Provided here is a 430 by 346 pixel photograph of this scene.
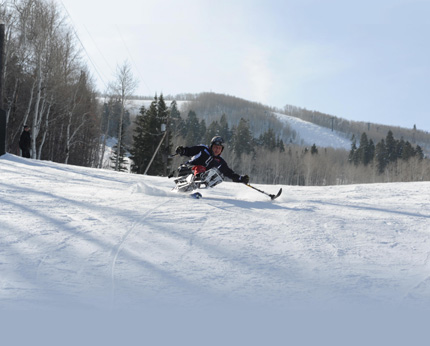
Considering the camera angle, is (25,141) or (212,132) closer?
(25,141)

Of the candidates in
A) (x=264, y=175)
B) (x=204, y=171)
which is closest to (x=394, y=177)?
(x=264, y=175)

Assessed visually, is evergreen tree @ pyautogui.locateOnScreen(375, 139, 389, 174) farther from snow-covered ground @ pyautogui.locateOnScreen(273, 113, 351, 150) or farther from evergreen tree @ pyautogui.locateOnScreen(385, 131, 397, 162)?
snow-covered ground @ pyautogui.locateOnScreen(273, 113, 351, 150)

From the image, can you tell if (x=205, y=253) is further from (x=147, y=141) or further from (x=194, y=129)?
(x=194, y=129)

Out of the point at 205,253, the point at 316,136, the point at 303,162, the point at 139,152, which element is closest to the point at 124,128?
the point at 139,152

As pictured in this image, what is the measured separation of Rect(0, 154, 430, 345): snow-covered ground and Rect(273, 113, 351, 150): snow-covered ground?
148m

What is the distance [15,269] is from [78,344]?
1.26 meters

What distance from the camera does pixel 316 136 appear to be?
165m

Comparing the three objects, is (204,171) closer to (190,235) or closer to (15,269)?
(190,235)

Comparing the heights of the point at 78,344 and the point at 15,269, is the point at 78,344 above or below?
below

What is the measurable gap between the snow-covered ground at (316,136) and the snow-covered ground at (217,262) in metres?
148

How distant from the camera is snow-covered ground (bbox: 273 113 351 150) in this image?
15450 cm

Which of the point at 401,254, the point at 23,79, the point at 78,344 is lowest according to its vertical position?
the point at 78,344

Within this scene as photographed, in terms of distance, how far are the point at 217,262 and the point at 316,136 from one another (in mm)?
168513

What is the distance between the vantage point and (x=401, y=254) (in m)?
4.29
